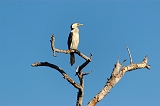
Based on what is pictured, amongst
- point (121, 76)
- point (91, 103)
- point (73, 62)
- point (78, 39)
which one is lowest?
point (91, 103)

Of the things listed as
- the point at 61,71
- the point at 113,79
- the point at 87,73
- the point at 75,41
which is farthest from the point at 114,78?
the point at 75,41

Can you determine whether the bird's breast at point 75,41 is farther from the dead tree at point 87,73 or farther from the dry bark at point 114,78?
the dry bark at point 114,78

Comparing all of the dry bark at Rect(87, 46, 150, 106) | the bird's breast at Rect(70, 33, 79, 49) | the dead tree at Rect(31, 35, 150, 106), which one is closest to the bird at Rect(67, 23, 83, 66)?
the bird's breast at Rect(70, 33, 79, 49)

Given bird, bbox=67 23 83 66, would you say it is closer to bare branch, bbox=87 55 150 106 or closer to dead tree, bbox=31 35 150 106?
dead tree, bbox=31 35 150 106

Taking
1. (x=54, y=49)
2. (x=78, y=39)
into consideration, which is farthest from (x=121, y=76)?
(x=78, y=39)

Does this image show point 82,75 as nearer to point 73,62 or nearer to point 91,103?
point 91,103

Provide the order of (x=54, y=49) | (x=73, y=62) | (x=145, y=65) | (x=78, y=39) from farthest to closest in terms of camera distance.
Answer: (x=78, y=39) → (x=73, y=62) → (x=145, y=65) → (x=54, y=49)

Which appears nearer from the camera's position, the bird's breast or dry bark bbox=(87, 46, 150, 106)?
dry bark bbox=(87, 46, 150, 106)

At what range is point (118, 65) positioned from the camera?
12211mm

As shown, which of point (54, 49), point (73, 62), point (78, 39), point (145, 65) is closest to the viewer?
point (54, 49)

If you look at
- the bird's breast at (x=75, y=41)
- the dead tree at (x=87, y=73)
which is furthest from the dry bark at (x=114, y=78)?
the bird's breast at (x=75, y=41)

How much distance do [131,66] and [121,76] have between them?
0.47m

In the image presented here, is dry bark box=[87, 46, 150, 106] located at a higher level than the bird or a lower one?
lower

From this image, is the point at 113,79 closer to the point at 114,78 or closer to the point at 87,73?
the point at 114,78
